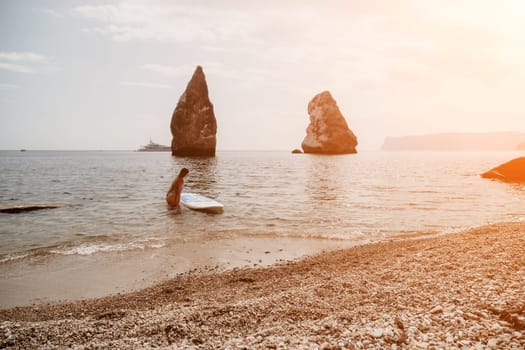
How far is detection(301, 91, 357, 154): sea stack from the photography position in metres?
146

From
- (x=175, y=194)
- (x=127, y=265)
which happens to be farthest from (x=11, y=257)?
(x=175, y=194)

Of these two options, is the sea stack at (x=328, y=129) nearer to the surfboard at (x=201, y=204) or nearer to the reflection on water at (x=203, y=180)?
the reflection on water at (x=203, y=180)

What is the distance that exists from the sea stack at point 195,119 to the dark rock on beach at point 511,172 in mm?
82260

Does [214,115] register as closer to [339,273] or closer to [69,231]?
[69,231]

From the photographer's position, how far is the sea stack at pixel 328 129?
14575cm

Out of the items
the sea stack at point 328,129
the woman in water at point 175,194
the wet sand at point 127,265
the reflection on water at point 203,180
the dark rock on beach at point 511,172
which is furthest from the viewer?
the sea stack at point 328,129

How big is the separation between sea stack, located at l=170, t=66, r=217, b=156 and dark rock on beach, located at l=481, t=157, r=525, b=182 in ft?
270

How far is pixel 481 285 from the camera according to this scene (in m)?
6.29

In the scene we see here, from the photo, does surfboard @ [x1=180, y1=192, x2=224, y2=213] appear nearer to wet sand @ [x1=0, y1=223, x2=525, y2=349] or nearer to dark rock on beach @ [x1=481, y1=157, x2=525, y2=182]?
wet sand @ [x1=0, y1=223, x2=525, y2=349]

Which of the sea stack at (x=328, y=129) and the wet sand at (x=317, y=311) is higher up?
the sea stack at (x=328, y=129)

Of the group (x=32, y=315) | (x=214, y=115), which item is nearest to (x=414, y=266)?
(x=32, y=315)

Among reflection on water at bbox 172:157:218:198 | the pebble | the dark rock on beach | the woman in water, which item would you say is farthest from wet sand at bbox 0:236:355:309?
the dark rock on beach

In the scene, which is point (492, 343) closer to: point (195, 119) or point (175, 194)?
point (175, 194)

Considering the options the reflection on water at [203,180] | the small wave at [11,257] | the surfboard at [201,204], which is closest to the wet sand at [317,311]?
the small wave at [11,257]
